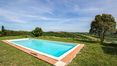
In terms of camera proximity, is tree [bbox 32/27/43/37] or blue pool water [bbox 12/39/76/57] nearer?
blue pool water [bbox 12/39/76/57]

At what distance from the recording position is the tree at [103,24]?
595 inches

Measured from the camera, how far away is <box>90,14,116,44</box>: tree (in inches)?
595

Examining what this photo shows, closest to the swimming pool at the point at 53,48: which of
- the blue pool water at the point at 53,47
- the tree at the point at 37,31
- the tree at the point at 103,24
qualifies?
the blue pool water at the point at 53,47

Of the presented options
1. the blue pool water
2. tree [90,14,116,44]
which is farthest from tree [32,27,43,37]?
tree [90,14,116,44]

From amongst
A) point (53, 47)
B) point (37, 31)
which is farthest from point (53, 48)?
point (37, 31)

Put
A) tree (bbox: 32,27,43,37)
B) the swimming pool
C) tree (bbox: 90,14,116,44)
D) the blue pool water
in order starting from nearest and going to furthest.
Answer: the swimming pool → the blue pool water → tree (bbox: 90,14,116,44) → tree (bbox: 32,27,43,37)

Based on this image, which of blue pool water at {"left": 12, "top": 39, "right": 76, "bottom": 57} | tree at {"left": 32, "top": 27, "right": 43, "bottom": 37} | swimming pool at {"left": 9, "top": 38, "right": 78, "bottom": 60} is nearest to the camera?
swimming pool at {"left": 9, "top": 38, "right": 78, "bottom": 60}

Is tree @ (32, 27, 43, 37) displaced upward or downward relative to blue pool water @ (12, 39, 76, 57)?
upward

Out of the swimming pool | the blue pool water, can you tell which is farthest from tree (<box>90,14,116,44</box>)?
the blue pool water

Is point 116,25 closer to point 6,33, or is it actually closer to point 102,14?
point 102,14

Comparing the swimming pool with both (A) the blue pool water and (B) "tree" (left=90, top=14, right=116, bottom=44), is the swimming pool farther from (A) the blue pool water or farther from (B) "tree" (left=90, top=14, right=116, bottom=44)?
(B) "tree" (left=90, top=14, right=116, bottom=44)

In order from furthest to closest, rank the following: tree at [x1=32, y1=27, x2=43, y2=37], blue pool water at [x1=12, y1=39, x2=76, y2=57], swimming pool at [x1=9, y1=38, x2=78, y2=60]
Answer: tree at [x1=32, y1=27, x2=43, y2=37] → blue pool water at [x1=12, y1=39, x2=76, y2=57] → swimming pool at [x1=9, y1=38, x2=78, y2=60]

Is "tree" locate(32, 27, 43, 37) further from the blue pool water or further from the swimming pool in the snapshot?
the swimming pool

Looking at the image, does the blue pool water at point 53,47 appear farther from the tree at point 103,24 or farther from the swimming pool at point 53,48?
the tree at point 103,24
